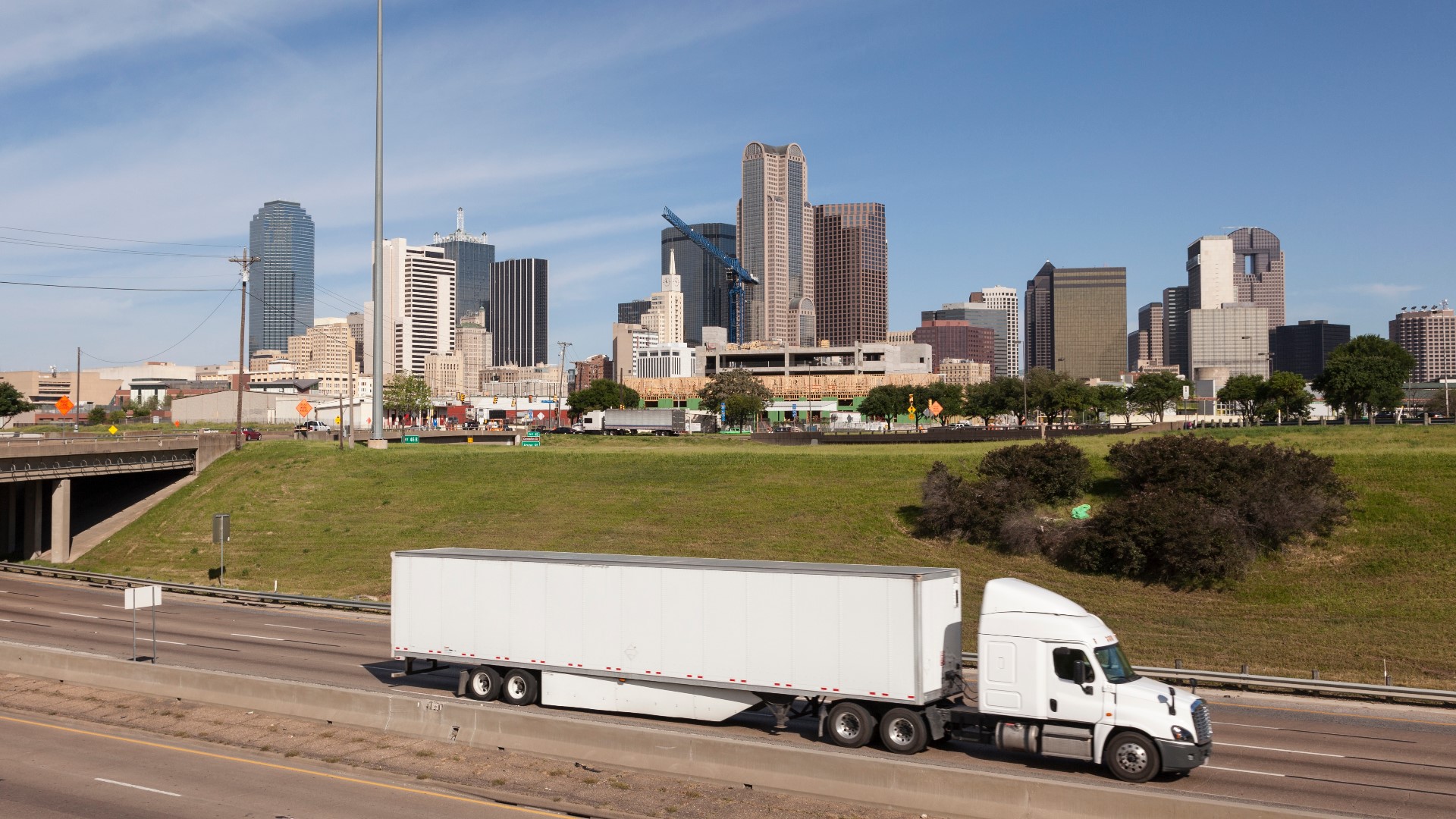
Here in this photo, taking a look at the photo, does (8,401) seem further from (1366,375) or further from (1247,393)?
(1247,393)

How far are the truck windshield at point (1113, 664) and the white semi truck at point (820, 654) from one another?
5cm

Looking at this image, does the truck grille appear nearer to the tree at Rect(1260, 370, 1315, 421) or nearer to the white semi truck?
the white semi truck

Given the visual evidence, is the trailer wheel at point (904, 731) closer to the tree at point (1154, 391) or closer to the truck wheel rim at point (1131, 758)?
the truck wheel rim at point (1131, 758)

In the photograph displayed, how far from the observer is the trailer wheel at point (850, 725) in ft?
64.8

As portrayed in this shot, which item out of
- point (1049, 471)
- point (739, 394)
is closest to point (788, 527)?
point (1049, 471)

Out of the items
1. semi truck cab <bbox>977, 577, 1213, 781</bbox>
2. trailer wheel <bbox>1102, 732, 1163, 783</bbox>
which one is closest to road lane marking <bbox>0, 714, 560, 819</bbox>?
semi truck cab <bbox>977, 577, 1213, 781</bbox>

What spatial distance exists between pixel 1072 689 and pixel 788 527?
30.5 metres

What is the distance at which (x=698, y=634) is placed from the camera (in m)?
21.2

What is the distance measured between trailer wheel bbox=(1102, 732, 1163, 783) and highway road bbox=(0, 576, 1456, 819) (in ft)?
0.86

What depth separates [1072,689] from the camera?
1867cm

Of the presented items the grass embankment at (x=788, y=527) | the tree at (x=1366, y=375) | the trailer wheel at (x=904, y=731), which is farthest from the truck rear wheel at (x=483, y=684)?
the tree at (x=1366, y=375)

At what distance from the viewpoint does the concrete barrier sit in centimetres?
1494

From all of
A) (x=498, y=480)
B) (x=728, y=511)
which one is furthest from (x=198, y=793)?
(x=498, y=480)

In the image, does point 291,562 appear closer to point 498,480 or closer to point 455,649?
point 498,480
